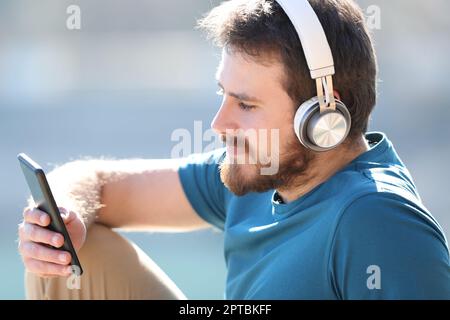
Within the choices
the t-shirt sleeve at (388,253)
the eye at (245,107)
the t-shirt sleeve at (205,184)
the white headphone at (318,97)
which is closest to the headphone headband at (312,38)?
the white headphone at (318,97)

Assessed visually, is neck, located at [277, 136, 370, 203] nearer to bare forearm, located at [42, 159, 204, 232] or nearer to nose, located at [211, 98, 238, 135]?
nose, located at [211, 98, 238, 135]

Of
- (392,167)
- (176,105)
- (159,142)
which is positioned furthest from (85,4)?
(392,167)

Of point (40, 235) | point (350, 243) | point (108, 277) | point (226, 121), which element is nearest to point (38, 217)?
point (40, 235)

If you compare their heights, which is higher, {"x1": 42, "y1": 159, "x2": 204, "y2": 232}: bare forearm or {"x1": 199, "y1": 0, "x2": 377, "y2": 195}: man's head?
{"x1": 199, "y1": 0, "x2": 377, "y2": 195}: man's head

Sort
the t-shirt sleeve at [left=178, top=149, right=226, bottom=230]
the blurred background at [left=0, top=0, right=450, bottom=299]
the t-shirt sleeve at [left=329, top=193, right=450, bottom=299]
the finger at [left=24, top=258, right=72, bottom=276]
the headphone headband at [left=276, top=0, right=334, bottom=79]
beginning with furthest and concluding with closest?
the blurred background at [left=0, top=0, right=450, bottom=299] → the t-shirt sleeve at [left=178, top=149, right=226, bottom=230] → the finger at [left=24, top=258, right=72, bottom=276] → the headphone headband at [left=276, top=0, right=334, bottom=79] → the t-shirt sleeve at [left=329, top=193, right=450, bottom=299]

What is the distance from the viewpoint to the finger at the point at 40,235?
1750 mm

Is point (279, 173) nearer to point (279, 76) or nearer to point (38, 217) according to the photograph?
point (279, 76)

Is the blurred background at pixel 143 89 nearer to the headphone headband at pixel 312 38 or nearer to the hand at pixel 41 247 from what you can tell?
the hand at pixel 41 247

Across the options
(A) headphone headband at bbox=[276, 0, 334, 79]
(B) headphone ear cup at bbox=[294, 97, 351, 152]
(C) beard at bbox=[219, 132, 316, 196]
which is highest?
(A) headphone headband at bbox=[276, 0, 334, 79]

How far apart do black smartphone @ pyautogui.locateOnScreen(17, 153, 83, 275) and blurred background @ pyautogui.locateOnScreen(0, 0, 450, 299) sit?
206 centimetres

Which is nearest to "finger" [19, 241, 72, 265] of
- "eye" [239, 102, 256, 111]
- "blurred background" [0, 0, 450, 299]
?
"eye" [239, 102, 256, 111]

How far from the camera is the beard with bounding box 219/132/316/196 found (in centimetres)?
179
